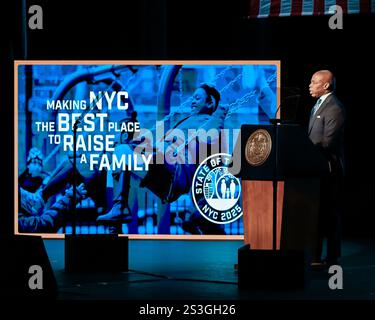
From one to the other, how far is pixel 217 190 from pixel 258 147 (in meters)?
2.65

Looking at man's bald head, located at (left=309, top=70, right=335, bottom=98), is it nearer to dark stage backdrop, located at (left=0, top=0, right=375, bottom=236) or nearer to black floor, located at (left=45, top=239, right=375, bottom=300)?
black floor, located at (left=45, top=239, right=375, bottom=300)

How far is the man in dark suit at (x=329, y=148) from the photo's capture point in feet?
30.0

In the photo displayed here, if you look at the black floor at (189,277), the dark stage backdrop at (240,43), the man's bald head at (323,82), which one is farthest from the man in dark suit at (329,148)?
the dark stage backdrop at (240,43)

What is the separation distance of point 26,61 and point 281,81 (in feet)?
8.79

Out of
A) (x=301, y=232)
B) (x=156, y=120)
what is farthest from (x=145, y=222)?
(x=301, y=232)

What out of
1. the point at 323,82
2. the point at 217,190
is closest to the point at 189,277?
the point at 323,82

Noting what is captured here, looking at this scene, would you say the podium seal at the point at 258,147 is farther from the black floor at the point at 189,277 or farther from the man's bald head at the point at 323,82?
the man's bald head at the point at 323,82

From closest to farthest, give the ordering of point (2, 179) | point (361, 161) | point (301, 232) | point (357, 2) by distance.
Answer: point (2, 179) < point (301, 232) < point (357, 2) < point (361, 161)

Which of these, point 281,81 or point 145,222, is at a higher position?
point 281,81

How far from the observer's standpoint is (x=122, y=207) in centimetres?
1110

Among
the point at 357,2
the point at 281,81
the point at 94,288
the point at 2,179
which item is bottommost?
the point at 94,288

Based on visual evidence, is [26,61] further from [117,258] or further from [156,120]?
[117,258]

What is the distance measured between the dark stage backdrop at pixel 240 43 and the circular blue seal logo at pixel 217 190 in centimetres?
120

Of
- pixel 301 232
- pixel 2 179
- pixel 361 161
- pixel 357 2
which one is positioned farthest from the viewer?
pixel 361 161
